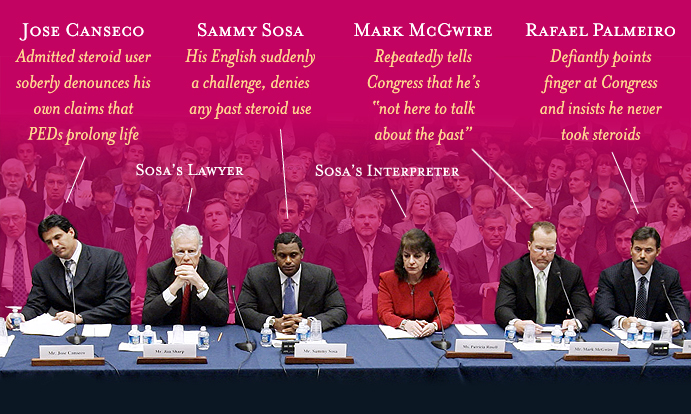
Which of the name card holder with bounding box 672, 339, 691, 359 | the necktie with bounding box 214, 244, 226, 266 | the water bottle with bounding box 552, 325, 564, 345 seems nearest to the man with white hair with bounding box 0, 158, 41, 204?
the necktie with bounding box 214, 244, 226, 266

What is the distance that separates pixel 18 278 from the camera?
5.39 meters

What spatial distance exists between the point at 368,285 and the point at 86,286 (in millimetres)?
1973

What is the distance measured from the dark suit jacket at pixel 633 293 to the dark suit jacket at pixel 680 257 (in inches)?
45.0

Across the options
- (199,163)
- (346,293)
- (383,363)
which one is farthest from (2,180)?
(383,363)

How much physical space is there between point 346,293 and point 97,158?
1.96m

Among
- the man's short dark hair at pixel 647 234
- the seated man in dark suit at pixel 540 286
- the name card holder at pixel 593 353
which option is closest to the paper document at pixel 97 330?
the seated man in dark suit at pixel 540 286

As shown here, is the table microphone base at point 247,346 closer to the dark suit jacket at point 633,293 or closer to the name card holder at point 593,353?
the name card holder at point 593,353

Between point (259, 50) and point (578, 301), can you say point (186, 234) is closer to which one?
point (259, 50)

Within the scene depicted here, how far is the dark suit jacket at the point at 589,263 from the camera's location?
5.62 m

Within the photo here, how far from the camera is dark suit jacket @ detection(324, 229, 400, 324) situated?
552 centimetres

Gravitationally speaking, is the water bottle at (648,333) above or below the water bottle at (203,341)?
above

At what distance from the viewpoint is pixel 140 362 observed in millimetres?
3383

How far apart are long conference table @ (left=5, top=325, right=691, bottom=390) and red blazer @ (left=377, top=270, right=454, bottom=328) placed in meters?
0.67

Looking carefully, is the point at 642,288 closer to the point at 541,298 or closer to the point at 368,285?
the point at 541,298
